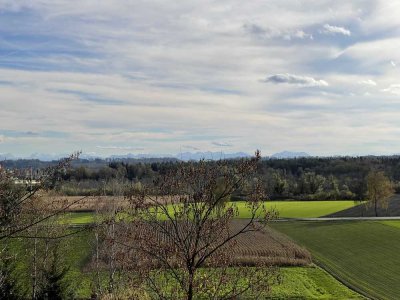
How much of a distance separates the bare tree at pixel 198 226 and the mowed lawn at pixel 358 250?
2426 centimetres

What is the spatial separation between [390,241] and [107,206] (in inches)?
1281

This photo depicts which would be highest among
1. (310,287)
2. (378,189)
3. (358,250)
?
(378,189)

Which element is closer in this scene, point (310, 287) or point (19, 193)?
point (19, 193)

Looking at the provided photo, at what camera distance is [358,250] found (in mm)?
46312

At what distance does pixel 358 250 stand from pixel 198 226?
40.9 meters

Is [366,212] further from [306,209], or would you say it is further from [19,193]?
[19,193]

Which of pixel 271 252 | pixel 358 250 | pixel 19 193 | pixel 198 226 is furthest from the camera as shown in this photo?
pixel 358 250

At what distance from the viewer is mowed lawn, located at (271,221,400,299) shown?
3422 centimetres

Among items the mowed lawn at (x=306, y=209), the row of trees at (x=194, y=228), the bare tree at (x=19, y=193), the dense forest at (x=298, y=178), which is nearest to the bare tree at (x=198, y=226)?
the row of trees at (x=194, y=228)

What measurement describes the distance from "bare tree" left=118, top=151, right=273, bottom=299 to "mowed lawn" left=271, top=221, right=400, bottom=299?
79.6ft

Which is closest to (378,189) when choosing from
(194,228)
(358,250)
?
(358,250)

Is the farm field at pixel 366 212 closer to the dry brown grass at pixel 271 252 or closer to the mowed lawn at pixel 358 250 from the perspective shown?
the mowed lawn at pixel 358 250

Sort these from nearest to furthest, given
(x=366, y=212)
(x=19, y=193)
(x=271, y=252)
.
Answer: (x=19, y=193)
(x=271, y=252)
(x=366, y=212)

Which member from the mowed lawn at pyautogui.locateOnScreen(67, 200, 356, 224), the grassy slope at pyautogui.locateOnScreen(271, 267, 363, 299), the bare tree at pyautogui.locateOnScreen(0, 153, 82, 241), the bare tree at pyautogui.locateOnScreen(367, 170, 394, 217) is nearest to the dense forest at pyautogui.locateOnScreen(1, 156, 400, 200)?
the bare tree at pyautogui.locateOnScreen(0, 153, 82, 241)
